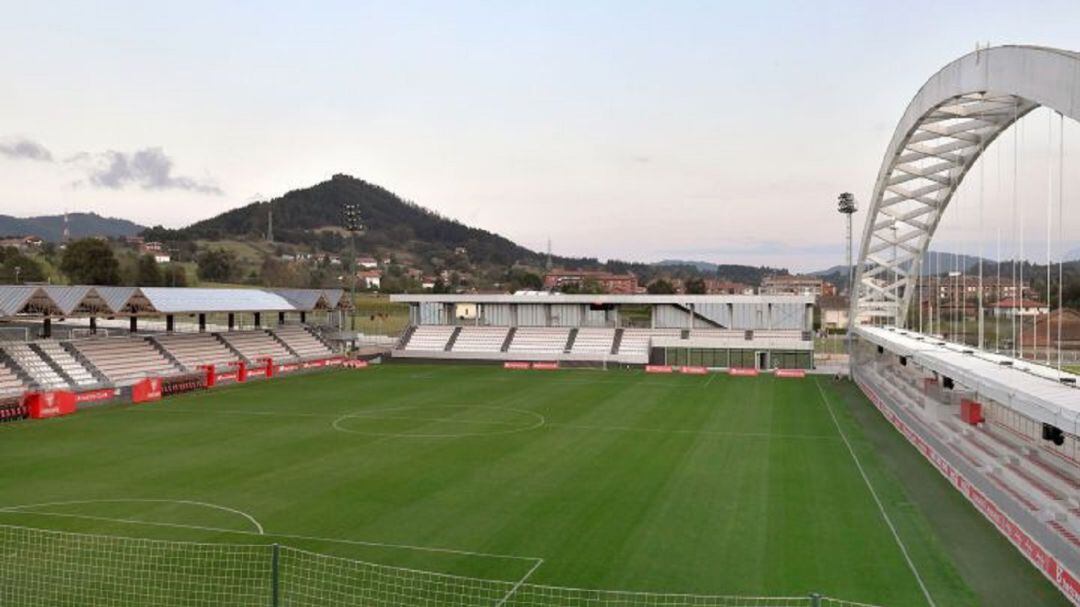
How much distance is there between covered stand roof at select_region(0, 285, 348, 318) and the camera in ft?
124

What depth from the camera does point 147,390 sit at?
4028 centimetres

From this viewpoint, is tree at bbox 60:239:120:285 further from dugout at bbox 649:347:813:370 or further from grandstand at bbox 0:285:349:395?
dugout at bbox 649:347:813:370

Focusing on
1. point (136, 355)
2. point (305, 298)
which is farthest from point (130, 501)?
point (305, 298)

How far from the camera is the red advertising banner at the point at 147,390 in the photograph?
39.7 meters

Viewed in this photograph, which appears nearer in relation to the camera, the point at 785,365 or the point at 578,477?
the point at 578,477

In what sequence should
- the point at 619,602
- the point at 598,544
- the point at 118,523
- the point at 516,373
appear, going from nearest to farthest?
the point at 619,602 → the point at 598,544 → the point at 118,523 → the point at 516,373

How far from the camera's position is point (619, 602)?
13.4 m

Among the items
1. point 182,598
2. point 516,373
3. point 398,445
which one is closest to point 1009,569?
point 182,598

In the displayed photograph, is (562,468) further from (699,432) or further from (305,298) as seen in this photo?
(305,298)

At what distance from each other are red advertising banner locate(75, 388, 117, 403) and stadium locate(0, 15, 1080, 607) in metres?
0.16

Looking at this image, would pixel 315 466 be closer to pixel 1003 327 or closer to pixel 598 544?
pixel 598 544

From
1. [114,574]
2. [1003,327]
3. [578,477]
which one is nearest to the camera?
[114,574]

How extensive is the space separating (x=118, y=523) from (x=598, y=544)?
11.2 m

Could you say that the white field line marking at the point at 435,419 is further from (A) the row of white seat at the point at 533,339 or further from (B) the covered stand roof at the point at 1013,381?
(A) the row of white seat at the point at 533,339
